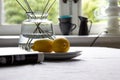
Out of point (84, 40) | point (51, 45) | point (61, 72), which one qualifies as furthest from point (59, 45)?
point (84, 40)

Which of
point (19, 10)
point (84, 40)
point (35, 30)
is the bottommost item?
point (84, 40)

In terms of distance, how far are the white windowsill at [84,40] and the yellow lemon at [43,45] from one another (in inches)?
32.0

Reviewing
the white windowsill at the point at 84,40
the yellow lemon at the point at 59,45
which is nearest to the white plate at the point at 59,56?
the yellow lemon at the point at 59,45

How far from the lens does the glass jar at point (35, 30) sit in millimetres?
A: 1220

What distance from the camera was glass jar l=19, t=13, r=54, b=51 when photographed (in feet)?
4.00

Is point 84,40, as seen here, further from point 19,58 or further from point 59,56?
point 19,58

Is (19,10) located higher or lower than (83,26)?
higher

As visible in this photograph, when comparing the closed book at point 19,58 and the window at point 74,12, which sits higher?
the window at point 74,12

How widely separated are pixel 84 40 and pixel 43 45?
88cm

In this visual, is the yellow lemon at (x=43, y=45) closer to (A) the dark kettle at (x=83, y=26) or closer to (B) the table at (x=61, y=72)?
(B) the table at (x=61, y=72)

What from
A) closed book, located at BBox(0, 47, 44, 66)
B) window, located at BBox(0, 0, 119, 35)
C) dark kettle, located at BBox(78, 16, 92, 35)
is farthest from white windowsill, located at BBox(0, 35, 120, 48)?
closed book, located at BBox(0, 47, 44, 66)

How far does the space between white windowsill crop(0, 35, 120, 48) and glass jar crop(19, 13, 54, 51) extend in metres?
0.70

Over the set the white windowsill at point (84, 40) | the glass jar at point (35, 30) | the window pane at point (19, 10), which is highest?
the window pane at point (19, 10)

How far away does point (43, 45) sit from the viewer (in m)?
1.13
